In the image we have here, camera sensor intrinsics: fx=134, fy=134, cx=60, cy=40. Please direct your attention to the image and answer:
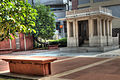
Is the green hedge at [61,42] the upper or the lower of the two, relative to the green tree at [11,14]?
lower

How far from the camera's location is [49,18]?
2416 centimetres

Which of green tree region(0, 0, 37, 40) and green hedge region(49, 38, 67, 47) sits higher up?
green tree region(0, 0, 37, 40)

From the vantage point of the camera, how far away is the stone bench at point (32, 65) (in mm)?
5520

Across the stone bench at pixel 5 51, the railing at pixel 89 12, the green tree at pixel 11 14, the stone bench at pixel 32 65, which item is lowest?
the stone bench at pixel 5 51

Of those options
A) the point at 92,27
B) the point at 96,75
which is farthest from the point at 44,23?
the point at 96,75

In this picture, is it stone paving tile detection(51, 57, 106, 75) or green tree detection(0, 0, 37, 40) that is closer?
green tree detection(0, 0, 37, 40)

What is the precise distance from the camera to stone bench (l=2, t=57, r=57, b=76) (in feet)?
18.1

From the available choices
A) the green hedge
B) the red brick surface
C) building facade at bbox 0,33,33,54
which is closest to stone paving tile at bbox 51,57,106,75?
building facade at bbox 0,33,33,54

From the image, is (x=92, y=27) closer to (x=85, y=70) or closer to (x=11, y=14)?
(x=85, y=70)

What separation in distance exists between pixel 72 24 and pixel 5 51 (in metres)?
10.6

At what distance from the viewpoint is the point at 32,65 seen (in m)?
5.83

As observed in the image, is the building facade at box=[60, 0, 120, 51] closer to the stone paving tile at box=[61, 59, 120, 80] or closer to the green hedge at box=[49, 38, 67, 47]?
the green hedge at box=[49, 38, 67, 47]

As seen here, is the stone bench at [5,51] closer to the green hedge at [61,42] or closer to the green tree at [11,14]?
the green hedge at [61,42]

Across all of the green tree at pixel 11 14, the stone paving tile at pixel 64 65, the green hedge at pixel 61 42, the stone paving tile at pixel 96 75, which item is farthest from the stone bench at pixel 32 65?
the green hedge at pixel 61 42
